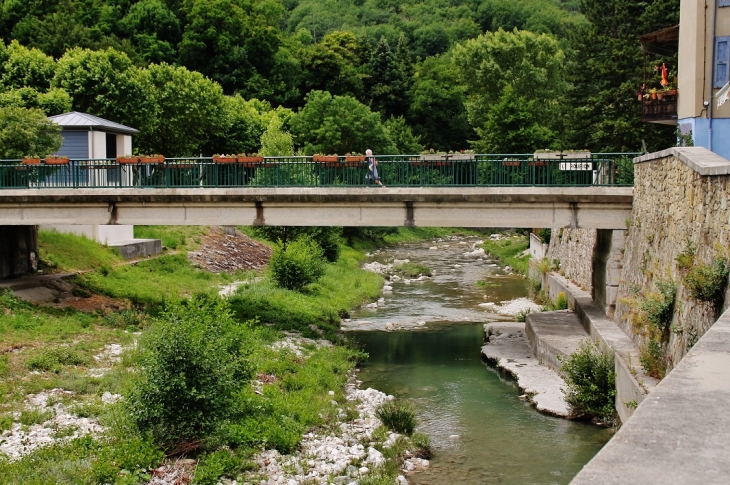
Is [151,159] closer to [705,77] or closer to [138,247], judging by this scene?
[138,247]

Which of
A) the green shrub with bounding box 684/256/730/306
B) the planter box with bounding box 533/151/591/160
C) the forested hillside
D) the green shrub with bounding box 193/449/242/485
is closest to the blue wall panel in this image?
the forested hillside

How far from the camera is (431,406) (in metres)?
19.1

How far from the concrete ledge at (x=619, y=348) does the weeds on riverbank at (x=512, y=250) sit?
614 inches

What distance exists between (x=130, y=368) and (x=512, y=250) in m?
38.2

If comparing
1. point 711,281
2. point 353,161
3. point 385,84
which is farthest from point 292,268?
point 385,84

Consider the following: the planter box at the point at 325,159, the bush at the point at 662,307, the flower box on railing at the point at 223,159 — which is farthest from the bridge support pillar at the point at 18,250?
the bush at the point at 662,307

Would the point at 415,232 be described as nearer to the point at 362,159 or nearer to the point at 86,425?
the point at 362,159

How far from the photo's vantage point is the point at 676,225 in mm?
16656

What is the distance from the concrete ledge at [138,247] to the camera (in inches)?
1320

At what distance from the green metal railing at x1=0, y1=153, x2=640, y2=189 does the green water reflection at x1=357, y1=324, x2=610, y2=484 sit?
526cm

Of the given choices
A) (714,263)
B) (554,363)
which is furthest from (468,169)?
(714,263)

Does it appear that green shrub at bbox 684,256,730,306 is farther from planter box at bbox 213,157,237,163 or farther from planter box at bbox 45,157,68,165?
planter box at bbox 45,157,68,165

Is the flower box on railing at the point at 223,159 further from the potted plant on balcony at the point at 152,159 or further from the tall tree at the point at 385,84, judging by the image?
the tall tree at the point at 385,84

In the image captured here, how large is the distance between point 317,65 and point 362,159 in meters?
58.5
